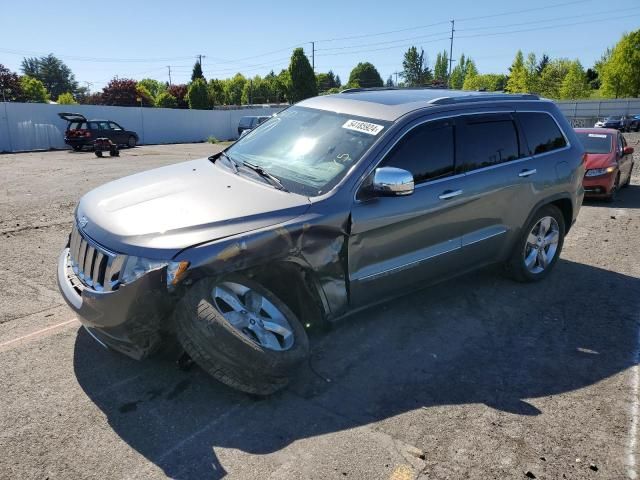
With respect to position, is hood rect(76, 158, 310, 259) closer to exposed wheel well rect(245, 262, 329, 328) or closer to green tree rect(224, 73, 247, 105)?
exposed wheel well rect(245, 262, 329, 328)

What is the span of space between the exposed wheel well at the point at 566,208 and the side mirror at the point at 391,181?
8.65 feet

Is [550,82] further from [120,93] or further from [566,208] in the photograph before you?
[566,208]

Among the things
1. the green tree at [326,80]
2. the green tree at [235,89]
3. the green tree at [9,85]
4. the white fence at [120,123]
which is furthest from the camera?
the green tree at [326,80]

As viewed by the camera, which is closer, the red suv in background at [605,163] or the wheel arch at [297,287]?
the wheel arch at [297,287]

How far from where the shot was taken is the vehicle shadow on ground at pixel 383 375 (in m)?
2.97

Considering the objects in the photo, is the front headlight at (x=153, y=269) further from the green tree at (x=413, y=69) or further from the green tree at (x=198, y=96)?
the green tree at (x=413, y=69)

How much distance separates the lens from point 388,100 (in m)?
4.52

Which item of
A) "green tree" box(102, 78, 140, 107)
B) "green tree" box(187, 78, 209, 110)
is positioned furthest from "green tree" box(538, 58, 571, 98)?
"green tree" box(102, 78, 140, 107)

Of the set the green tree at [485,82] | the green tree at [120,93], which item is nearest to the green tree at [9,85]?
the green tree at [120,93]

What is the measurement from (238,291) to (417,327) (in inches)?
70.5

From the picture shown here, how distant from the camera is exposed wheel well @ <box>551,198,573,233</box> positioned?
5.62 metres

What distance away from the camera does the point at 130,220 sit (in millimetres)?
3320

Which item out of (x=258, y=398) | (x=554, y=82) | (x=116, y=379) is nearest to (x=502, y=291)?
(x=258, y=398)

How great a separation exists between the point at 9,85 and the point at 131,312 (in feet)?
219
